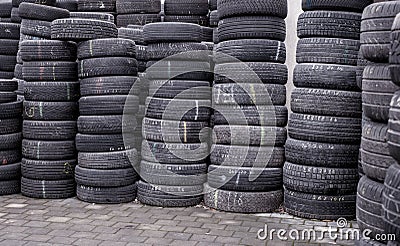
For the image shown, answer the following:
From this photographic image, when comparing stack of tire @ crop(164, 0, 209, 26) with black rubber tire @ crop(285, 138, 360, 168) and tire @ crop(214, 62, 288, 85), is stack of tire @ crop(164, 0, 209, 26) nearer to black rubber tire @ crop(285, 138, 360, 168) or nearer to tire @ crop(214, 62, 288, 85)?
tire @ crop(214, 62, 288, 85)

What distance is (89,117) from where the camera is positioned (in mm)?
7348

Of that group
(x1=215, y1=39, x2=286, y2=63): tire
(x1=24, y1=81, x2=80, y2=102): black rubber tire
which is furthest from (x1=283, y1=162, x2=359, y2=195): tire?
(x1=24, y1=81, x2=80, y2=102): black rubber tire

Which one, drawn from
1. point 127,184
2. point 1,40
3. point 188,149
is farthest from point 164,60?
point 1,40

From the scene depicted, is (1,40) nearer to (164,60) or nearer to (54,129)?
(54,129)

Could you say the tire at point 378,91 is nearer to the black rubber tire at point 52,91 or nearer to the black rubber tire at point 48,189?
the black rubber tire at point 52,91

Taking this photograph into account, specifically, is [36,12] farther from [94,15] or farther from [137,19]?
[137,19]

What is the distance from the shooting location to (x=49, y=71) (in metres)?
7.55

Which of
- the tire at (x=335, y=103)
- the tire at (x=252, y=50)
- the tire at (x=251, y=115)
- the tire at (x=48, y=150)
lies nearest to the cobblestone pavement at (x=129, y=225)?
the tire at (x=48, y=150)

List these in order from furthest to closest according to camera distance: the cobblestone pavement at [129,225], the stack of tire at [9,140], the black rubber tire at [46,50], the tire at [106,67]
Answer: the stack of tire at [9,140], the black rubber tire at [46,50], the tire at [106,67], the cobblestone pavement at [129,225]

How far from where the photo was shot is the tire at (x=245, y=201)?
6.82 m

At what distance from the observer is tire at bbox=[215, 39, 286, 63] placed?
678 centimetres

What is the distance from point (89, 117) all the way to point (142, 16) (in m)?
3.39

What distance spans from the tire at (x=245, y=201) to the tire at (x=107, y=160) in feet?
4.65

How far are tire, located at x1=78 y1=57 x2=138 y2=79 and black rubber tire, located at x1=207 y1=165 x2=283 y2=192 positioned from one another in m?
2.00
